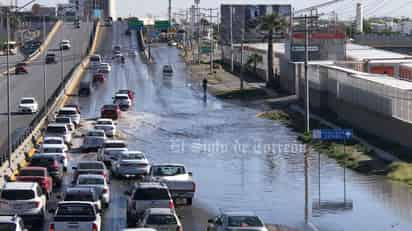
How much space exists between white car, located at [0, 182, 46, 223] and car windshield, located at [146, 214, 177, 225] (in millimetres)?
5745

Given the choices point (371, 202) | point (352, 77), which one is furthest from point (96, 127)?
point (371, 202)

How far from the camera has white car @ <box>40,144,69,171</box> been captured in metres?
52.0

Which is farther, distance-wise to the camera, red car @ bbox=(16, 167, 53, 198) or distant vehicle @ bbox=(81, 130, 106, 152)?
distant vehicle @ bbox=(81, 130, 106, 152)

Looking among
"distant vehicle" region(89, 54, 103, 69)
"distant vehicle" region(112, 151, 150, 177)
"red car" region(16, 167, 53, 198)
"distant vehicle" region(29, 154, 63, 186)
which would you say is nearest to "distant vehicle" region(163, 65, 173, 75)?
"distant vehicle" region(89, 54, 103, 69)

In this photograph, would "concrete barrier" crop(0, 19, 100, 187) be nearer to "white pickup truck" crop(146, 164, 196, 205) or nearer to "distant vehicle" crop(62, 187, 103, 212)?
"white pickup truck" crop(146, 164, 196, 205)

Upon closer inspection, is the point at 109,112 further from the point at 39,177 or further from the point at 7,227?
the point at 7,227

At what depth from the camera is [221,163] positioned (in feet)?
192

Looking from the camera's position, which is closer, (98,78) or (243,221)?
(243,221)

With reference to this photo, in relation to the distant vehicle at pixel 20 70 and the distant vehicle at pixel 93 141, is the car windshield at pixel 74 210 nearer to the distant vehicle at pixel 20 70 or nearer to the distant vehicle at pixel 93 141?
the distant vehicle at pixel 93 141

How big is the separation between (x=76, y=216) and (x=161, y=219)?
2246 mm

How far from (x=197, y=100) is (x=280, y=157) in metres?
45.6

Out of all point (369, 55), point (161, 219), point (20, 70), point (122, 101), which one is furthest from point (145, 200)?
point (369, 55)

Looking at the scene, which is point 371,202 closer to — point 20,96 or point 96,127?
point 96,127

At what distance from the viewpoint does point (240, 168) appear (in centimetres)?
5625
